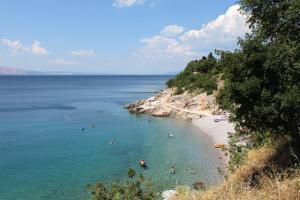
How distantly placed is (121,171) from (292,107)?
22.2m

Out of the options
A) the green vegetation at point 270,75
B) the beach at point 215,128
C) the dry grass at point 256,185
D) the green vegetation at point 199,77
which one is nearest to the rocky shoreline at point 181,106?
the green vegetation at point 199,77

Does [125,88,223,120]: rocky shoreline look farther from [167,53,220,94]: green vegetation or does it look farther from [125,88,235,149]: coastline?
[167,53,220,94]: green vegetation

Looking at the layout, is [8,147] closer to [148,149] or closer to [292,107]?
[148,149]

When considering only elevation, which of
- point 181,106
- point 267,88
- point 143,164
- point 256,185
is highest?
point 267,88

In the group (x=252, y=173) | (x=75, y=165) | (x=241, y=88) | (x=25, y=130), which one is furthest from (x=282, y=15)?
(x=25, y=130)

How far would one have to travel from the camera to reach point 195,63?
3976 inches

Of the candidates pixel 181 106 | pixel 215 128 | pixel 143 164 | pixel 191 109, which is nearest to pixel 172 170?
pixel 143 164

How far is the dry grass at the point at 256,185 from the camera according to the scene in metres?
9.64

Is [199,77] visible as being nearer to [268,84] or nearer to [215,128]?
[215,128]

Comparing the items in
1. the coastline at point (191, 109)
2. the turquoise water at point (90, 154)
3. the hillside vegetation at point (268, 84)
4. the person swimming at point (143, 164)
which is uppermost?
the hillside vegetation at point (268, 84)

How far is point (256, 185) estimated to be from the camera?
15211 millimetres

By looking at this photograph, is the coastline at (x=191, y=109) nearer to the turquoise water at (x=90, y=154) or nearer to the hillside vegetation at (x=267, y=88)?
the turquoise water at (x=90, y=154)

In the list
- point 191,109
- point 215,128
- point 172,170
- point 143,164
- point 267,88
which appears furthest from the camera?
point 191,109

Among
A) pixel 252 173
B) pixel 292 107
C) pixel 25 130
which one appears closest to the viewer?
pixel 292 107
